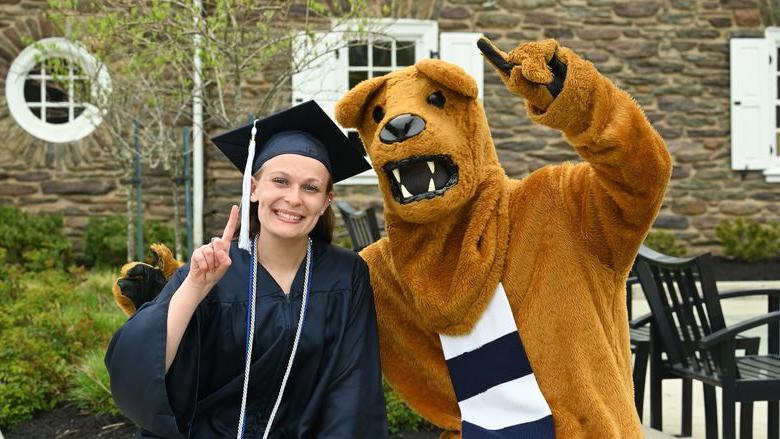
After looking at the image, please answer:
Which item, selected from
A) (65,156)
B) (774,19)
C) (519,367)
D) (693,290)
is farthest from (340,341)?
(774,19)

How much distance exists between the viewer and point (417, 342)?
2.75m

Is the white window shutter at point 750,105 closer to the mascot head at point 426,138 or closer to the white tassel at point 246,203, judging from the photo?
the mascot head at point 426,138

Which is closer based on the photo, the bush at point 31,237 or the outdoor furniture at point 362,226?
the outdoor furniture at point 362,226

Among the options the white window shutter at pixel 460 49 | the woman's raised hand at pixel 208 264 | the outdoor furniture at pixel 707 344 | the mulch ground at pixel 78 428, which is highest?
the white window shutter at pixel 460 49

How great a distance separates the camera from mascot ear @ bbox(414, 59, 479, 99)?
256 cm

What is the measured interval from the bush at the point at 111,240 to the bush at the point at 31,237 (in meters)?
0.27

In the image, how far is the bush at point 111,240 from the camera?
32.9ft

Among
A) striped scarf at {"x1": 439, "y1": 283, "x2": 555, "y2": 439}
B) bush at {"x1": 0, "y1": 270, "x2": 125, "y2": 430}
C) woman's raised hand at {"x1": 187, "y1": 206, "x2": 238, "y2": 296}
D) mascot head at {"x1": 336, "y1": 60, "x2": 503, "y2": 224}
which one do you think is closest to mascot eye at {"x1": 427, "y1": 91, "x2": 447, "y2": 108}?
mascot head at {"x1": 336, "y1": 60, "x2": 503, "y2": 224}

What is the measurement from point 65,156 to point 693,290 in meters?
8.37

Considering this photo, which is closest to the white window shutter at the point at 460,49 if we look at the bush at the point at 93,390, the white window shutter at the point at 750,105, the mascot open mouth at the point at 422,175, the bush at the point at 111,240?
the white window shutter at the point at 750,105

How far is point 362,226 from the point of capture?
6.16 meters

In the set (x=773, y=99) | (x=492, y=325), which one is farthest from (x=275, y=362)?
(x=773, y=99)

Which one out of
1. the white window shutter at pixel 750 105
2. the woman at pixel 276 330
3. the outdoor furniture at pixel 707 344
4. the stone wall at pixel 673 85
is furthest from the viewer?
the white window shutter at pixel 750 105

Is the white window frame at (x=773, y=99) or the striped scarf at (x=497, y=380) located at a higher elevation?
the white window frame at (x=773, y=99)
